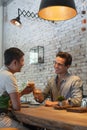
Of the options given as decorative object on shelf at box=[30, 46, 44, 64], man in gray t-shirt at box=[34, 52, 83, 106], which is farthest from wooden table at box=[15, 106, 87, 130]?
decorative object on shelf at box=[30, 46, 44, 64]

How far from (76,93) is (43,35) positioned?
3.20 m

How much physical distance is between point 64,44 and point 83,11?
881 mm

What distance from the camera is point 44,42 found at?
6.31 m

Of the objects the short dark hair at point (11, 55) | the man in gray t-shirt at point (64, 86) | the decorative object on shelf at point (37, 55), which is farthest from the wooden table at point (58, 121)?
the decorative object on shelf at point (37, 55)

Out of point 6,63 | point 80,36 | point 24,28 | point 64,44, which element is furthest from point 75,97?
point 24,28

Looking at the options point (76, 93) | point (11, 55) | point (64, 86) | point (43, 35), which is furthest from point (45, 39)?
point (11, 55)

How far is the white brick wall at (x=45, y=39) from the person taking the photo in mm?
5001

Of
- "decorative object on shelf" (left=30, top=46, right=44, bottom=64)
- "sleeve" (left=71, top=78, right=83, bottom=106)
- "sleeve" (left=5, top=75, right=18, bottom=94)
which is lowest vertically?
"sleeve" (left=71, top=78, right=83, bottom=106)

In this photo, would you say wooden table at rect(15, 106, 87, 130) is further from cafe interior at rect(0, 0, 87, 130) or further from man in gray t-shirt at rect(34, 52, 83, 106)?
cafe interior at rect(0, 0, 87, 130)

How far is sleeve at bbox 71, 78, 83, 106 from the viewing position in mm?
3238

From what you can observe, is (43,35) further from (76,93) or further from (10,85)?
(10,85)

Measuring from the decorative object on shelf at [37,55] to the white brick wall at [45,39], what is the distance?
11 cm

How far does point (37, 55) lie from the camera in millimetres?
6457

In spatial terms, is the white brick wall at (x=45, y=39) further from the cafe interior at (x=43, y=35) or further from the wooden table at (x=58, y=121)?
the wooden table at (x=58, y=121)
